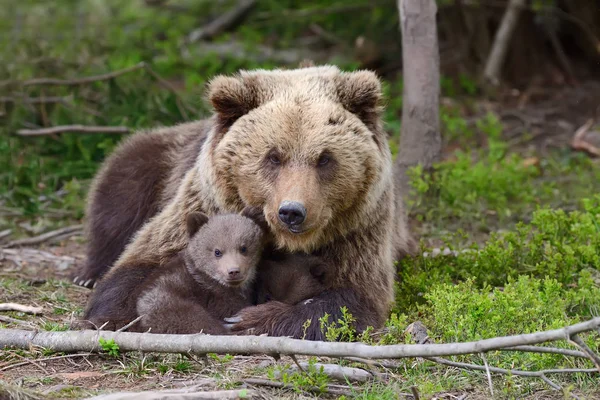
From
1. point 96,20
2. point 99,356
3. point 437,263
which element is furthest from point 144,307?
point 96,20

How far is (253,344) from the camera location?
4344 millimetres

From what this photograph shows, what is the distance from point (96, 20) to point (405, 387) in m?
10.9

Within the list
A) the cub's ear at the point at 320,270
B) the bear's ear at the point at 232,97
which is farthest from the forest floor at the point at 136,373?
the bear's ear at the point at 232,97

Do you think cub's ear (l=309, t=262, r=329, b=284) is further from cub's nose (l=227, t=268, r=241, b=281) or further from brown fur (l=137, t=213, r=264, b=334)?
cub's nose (l=227, t=268, r=241, b=281)

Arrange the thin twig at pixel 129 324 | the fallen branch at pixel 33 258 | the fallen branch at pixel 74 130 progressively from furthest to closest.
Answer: the fallen branch at pixel 74 130 → the fallen branch at pixel 33 258 → the thin twig at pixel 129 324

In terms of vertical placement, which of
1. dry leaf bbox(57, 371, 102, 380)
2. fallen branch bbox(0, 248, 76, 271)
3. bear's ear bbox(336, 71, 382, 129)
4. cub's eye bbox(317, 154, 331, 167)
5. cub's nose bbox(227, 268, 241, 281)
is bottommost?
fallen branch bbox(0, 248, 76, 271)

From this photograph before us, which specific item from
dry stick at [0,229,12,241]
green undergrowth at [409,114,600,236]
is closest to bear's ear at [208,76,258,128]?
green undergrowth at [409,114,600,236]

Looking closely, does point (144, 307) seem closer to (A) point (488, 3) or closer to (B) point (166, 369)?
(B) point (166, 369)

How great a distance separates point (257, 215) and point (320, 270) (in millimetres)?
550

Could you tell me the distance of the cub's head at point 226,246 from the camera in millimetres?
5207

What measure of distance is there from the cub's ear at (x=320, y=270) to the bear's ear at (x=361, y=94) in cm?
98

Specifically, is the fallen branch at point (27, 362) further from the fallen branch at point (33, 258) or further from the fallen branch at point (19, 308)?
the fallen branch at point (33, 258)

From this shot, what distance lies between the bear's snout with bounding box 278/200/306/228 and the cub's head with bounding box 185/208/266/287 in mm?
409

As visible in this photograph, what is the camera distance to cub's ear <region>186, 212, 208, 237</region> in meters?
5.46
